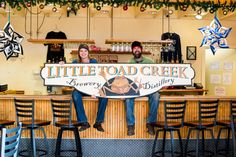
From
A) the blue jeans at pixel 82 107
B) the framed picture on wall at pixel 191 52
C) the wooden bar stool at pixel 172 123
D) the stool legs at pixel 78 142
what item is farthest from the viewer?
the framed picture on wall at pixel 191 52

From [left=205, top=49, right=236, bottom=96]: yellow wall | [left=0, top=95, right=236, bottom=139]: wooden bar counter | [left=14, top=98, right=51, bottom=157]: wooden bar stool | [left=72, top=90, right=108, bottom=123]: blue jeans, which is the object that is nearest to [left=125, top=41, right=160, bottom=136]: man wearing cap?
[left=0, top=95, right=236, bottom=139]: wooden bar counter

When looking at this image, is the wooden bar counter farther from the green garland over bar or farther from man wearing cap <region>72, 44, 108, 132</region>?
the green garland over bar

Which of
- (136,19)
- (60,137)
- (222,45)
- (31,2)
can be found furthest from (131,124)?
(136,19)

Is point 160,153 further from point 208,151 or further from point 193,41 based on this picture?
point 193,41

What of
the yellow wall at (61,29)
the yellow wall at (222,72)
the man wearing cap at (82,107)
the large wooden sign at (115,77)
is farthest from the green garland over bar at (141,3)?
the yellow wall at (222,72)

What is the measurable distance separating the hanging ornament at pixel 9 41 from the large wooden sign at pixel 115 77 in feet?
2.62

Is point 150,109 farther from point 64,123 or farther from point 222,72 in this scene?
point 222,72

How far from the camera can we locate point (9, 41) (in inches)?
208

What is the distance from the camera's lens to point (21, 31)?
867 cm

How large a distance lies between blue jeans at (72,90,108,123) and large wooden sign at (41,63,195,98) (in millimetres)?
77

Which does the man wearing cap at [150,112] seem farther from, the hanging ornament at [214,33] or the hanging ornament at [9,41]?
the hanging ornament at [9,41]

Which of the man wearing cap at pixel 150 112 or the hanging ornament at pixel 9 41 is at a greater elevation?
the hanging ornament at pixel 9 41

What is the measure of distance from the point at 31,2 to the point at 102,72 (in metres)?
1.62

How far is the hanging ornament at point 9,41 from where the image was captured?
5.25 meters
